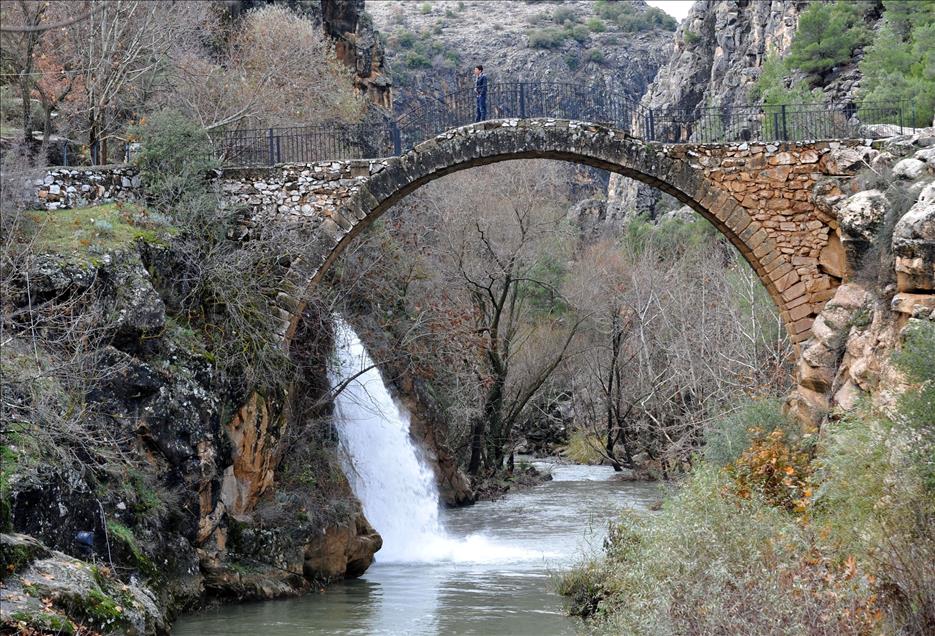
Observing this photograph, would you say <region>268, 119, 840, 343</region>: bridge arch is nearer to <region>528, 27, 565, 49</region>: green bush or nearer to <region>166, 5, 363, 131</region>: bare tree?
<region>166, 5, 363, 131</region>: bare tree

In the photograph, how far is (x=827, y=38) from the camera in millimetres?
33562

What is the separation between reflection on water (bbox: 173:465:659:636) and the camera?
12.3 meters

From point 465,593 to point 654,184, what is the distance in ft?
22.1

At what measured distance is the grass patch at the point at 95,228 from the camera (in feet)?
43.4

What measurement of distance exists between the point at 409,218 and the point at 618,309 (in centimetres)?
625

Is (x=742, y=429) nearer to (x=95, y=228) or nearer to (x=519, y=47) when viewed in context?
(x=95, y=228)

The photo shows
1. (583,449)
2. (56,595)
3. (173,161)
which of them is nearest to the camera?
(56,595)

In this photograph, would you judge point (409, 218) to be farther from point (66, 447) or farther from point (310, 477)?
point (66, 447)

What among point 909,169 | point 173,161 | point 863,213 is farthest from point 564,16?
point 909,169

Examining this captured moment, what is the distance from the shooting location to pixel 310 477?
15797 millimetres

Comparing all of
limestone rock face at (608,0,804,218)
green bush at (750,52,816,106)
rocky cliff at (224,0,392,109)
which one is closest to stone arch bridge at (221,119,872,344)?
green bush at (750,52,816,106)

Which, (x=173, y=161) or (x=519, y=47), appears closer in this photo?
(x=173, y=161)

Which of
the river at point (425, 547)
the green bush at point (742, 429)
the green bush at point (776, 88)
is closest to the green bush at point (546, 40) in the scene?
the green bush at point (776, 88)

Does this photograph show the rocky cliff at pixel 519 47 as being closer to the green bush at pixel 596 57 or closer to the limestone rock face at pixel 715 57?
the green bush at pixel 596 57
